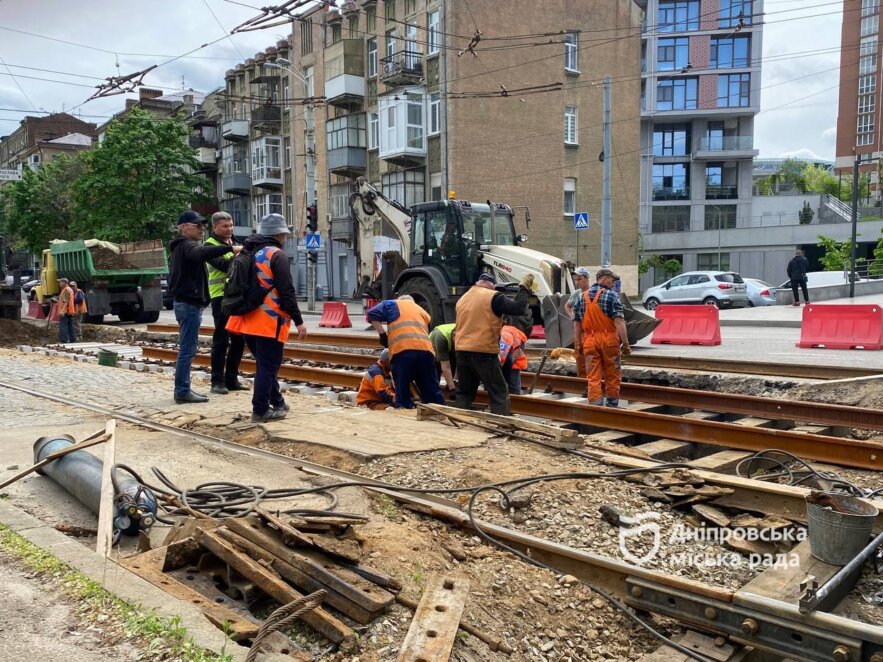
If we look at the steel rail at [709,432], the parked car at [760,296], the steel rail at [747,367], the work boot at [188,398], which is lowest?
the steel rail at [709,432]

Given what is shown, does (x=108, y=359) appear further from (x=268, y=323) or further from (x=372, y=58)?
(x=372, y=58)

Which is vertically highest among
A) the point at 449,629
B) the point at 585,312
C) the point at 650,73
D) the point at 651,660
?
the point at 650,73

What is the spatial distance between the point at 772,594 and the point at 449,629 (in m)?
1.46

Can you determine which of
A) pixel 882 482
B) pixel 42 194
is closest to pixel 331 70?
pixel 42 194

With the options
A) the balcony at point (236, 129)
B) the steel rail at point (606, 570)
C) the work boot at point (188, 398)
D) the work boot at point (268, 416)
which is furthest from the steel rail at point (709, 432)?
the balcony at point (236, 129)

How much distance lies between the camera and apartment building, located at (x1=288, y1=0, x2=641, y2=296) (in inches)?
1394

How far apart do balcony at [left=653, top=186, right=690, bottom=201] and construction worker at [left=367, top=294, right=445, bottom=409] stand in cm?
5509

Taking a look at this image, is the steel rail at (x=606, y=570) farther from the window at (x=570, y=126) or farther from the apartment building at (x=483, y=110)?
the window at (x=570, y=126)

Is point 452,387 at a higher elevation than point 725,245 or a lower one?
lower

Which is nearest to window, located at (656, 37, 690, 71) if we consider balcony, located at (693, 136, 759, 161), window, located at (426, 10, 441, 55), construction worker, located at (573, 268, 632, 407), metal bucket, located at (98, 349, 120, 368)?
balcony, located at (693, 136, 759, 161)

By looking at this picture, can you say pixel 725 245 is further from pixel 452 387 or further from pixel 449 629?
pixel 449 629

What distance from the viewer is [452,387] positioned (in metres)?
8.41

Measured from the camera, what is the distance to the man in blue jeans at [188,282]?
7.94 meters

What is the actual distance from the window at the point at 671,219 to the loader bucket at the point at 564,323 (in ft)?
158
